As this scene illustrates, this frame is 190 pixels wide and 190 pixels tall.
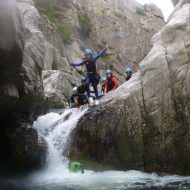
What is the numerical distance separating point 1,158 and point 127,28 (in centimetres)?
3974

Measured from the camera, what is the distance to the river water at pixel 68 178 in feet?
34.1

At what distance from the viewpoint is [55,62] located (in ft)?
108

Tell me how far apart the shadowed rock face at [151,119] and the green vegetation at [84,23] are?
35.0 metres

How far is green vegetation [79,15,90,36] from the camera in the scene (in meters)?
47.9

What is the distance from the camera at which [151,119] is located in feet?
40.7

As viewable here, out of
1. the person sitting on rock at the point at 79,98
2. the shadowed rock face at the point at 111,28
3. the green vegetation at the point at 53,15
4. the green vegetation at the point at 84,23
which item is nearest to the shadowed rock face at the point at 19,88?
the person sitting on rock at the point at 79,98

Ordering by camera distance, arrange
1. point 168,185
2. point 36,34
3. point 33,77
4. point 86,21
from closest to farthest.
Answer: point 168,185
point 33,77
point 36,34
point 86,21

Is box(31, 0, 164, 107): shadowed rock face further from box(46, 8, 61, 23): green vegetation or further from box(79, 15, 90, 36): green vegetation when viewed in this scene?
box(46, 8, 61, 23): green vegetation

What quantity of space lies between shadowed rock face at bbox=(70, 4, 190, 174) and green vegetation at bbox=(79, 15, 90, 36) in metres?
35.0

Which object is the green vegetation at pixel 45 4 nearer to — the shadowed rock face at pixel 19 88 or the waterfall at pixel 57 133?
the waterfall at pixel 57 133

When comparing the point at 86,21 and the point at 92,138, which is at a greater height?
the point at 86,21

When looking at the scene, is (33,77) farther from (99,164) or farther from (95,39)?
(95,39)

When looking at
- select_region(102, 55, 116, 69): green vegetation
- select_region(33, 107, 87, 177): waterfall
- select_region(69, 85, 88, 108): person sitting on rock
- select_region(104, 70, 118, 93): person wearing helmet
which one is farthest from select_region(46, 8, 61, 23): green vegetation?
select_region(33, 107, 87, 177): waterfall

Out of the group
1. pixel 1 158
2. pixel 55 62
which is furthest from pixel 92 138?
pixel 55 62
